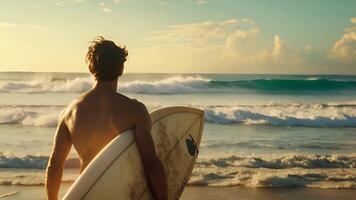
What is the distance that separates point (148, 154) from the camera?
2.83 m

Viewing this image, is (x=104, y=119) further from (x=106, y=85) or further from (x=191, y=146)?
(x=191, y=146)

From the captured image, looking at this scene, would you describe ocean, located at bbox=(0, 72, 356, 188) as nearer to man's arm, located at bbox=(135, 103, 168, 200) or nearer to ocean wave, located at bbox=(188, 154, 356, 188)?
ocean wave, located at bbox=(188, 154, 356, 188)

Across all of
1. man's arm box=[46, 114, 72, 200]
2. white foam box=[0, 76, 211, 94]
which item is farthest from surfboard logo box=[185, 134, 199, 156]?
white foam box=[0, 76, 211, 94]

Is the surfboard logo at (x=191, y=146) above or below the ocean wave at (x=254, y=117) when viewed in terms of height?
above

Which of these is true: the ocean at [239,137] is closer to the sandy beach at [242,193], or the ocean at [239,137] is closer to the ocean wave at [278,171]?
the ocean wave at [278,171]

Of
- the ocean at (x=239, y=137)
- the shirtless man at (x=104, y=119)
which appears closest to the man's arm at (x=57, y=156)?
the shirtless man at (x=104, y=119)

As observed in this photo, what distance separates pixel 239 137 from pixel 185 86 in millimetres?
15345

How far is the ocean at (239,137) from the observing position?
7219mm

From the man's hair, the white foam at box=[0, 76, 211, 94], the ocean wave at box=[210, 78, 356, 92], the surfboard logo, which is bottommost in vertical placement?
the white foam at box=[0, 76, 211, 94]

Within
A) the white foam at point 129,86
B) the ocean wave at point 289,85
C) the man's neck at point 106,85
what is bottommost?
the white foam at point 129,86

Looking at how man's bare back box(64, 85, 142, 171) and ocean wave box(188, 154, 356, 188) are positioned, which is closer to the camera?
man's bare back box(64, 85, 142, 171)

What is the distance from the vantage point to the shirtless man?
2777 mm

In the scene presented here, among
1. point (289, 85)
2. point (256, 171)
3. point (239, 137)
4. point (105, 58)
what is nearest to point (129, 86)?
point (289, 85)

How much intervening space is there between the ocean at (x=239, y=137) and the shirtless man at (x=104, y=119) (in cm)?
398
